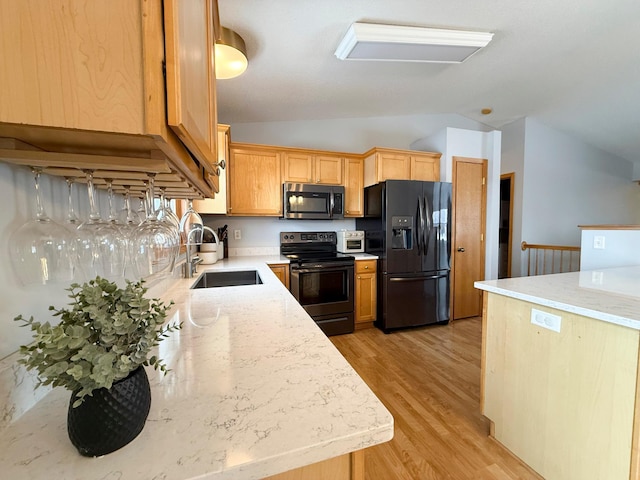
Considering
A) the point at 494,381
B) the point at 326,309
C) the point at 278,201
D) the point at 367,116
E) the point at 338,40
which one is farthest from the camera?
the point at 367,116

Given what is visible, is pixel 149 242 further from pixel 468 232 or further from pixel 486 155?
pixel 486 155

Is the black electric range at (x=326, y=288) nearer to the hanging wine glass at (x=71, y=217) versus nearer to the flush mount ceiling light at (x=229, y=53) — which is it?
the flush mount ceiling light at (x=229, y=53)

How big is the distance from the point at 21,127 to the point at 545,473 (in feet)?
7.35

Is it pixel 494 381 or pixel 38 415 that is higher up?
pixel 38 415

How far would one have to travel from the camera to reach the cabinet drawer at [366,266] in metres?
3.14

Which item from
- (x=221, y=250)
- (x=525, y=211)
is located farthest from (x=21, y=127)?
(x=525, y=211)

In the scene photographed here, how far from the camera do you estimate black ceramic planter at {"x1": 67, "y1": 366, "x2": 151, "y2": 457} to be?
42cm

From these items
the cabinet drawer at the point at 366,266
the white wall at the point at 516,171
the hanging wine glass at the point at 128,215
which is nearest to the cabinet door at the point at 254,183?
the cabinet drawer at the point at 366,266

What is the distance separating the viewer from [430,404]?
72.9 inches

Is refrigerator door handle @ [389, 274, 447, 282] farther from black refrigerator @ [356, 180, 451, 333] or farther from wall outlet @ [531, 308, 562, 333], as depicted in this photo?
wall outlet @ [531, 308, 562, 333]

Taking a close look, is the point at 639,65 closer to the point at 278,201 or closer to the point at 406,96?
the point at 406,96

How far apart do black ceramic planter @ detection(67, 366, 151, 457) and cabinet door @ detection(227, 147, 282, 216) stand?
103 inches

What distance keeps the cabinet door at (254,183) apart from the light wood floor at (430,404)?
1.77 metres

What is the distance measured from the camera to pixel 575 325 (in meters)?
1.16
